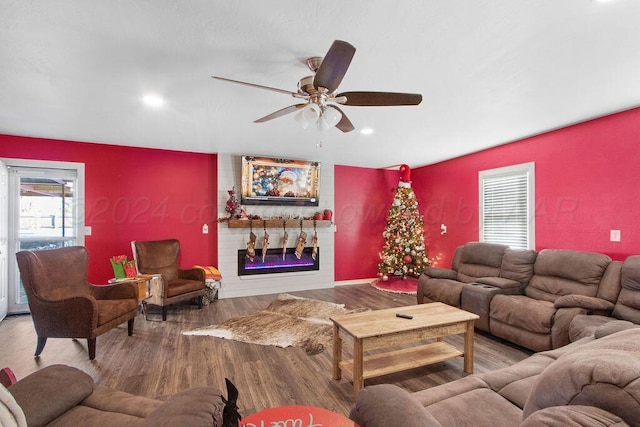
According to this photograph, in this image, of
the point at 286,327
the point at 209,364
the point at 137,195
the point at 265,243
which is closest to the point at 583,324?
the point at 286,327

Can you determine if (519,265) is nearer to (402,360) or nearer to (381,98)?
(402,360)

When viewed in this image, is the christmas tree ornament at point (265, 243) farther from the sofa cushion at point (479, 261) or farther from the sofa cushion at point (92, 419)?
the sofa cushion at point (92, 419)

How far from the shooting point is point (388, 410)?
3.70 ft

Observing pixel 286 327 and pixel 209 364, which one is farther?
pixel 286 327

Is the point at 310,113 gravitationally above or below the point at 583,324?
above

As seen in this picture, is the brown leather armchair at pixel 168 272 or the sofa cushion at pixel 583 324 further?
the brown leather armchair at pixel 168 272

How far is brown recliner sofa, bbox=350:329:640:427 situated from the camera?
77 centimetres

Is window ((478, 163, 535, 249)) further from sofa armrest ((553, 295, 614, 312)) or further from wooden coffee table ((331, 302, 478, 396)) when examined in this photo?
wooden coffee table ((331, 302, 478, 396))

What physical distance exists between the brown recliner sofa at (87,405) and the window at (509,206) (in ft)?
14.9

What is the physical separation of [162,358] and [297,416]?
2.16m

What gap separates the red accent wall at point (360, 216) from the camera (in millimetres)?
6211

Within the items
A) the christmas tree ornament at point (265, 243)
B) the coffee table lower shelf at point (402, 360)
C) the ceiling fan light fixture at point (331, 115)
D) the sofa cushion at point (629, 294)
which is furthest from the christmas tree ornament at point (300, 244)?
the sofa cushion at point (629, 294)

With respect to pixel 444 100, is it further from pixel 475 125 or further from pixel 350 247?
pixel 350 247

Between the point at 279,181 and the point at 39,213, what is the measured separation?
360 centimetres
